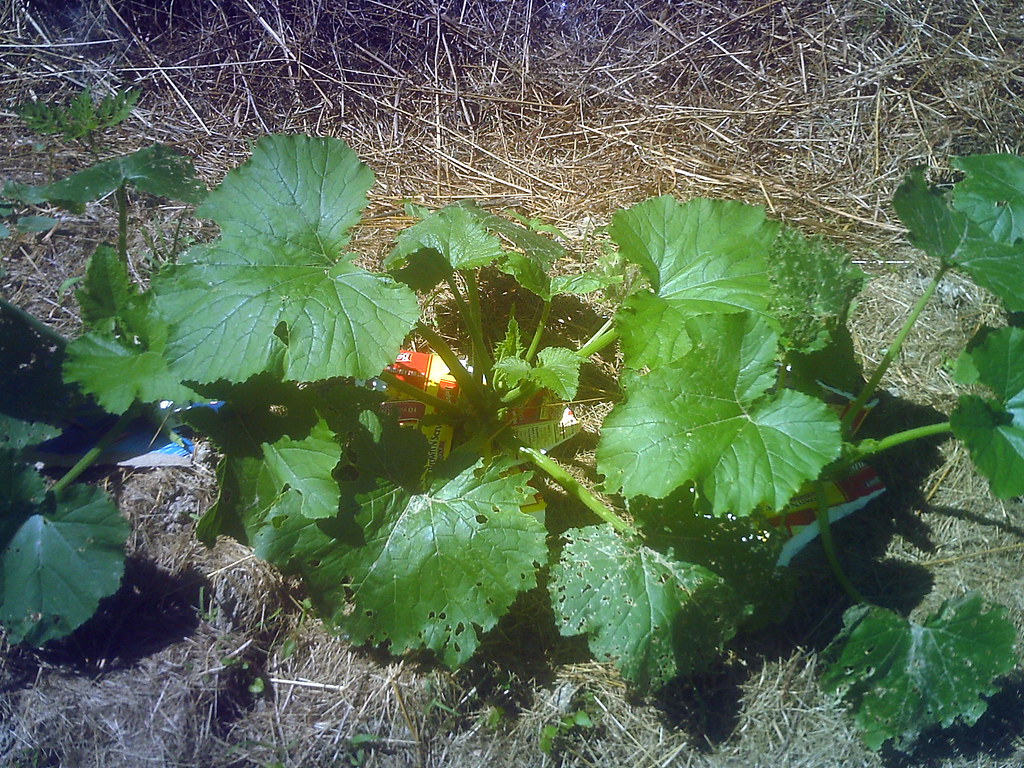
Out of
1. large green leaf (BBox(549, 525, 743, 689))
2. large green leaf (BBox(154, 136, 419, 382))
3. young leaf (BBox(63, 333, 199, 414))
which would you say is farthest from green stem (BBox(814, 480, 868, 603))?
young leaf (BBox(63, 333, 199, 414))

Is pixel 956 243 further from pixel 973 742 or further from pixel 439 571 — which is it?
pixel 439 571

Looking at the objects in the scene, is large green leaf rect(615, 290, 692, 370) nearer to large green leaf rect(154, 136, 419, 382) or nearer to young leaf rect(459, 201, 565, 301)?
young leaf rect(459, 201, 565, 301)

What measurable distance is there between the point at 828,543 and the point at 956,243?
89cm

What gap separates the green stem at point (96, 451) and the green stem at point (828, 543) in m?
2.03

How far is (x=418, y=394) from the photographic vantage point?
207 centimetres

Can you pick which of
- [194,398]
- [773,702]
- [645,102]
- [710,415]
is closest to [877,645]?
[773,702]

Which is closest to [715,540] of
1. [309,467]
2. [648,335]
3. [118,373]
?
[648,335]

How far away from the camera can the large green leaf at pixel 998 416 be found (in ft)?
5.28

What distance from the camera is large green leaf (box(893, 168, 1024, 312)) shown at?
1686 millimetres

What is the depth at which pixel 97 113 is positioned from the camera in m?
2.41

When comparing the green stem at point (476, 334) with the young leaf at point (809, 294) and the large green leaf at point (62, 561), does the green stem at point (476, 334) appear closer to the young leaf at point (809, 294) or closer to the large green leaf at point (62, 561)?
the young leaf at point (809, 294)

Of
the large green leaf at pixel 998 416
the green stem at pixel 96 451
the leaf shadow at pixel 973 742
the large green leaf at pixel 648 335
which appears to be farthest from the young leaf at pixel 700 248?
the green stem at pixel 96 451

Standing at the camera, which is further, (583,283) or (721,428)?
(583,283)

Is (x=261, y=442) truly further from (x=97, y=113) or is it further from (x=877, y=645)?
(x=877, y=645)
